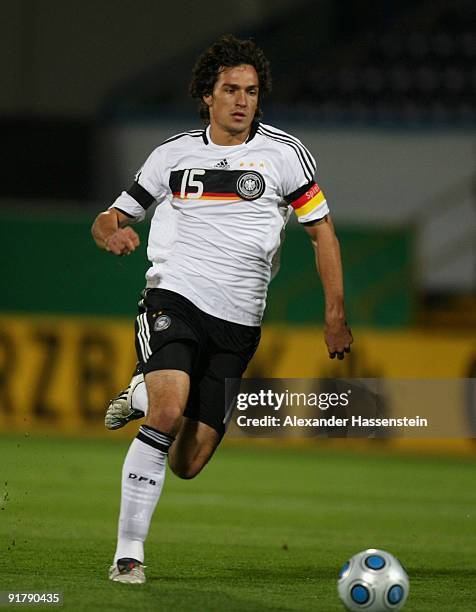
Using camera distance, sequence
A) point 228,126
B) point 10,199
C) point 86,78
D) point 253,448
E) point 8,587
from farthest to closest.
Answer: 1. point 86,78
2. point 10,199
3. point 253,448
4. point 228,126
5. point 8,587

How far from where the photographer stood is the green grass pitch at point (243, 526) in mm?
5871

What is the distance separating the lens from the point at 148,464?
597cm

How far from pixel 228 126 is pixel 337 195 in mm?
13279

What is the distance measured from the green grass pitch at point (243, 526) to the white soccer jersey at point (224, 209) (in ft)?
4.35

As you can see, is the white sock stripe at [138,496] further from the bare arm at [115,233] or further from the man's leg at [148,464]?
the bare arm at [115,233]

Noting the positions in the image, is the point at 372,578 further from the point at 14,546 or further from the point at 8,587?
the point at 14,546

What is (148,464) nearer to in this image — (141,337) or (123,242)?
(141,337)

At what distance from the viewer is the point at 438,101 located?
67.1 ft

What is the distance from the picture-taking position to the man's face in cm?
637

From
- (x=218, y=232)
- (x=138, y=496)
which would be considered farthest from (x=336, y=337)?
(x=138, y=496)

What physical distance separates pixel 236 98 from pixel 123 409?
1.57 m

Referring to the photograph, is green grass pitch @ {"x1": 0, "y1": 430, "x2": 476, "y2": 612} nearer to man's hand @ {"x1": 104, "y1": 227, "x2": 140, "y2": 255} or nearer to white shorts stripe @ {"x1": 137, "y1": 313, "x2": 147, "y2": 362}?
white shorts stripe @ {"x1": 137, "y1": 313, "x2": 147, "y2": 362}

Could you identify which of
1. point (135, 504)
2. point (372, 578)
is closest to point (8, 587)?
point (135, 504)

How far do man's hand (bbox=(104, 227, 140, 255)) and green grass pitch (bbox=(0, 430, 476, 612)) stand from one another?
1398mm
